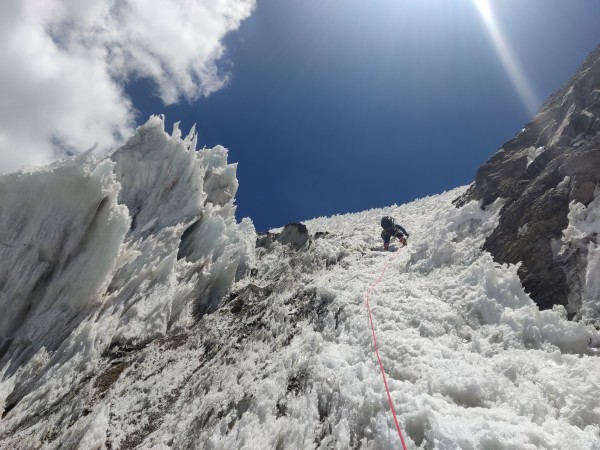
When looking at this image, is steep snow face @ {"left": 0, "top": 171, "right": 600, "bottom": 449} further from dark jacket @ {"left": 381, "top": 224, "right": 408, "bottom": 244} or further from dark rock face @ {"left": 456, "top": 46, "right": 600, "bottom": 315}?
dark jacket @ {"left": 381, "top": 224, "right": 408, "bottom": 244}

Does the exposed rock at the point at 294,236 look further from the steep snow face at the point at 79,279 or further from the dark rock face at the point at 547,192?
the dark rock face at the point at 547,192

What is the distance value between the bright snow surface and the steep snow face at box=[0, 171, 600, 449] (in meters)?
0.05

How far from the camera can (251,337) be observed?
50.1ft

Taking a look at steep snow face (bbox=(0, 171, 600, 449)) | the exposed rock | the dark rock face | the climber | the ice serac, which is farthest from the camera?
the exposed rock

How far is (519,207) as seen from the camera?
17.5m

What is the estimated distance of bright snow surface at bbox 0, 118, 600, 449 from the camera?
28.4 ft

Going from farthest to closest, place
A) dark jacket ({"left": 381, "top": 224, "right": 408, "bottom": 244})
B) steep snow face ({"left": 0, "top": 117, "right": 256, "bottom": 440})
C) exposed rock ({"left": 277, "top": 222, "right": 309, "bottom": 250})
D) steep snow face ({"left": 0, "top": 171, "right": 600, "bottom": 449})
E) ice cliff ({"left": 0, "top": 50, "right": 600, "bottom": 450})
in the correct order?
exposed rock ({"left": 277, "top": 222, "right": 309, "bottom": 250}) → dark jacket ({"left": 381, "top": 224, "right": 408, "bottom": 244}) → steep snow face ({"left": 0, "top": 117, "right": 256, "bottom": 440}) → ice cliff ({"left": 0, "top": 50, "right": 600, "bottom": 450}) → steep snow face ({"left": 0, "top": 171, "right": 600, "bottom": 449})

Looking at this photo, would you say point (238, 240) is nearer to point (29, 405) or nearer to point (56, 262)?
point (56, 262)

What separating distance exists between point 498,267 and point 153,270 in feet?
52.9

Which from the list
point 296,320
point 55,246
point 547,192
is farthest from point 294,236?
point 547,192

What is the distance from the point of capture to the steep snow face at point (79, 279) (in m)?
16.2

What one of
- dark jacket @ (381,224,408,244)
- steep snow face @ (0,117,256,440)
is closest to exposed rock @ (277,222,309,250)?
steep snow face @ (0,117,256,440)

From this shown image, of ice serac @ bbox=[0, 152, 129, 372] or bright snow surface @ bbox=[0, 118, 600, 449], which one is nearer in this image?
bright snow surface @ bbox=[0, 118, 600, 449]

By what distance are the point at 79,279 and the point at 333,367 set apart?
14.0 metres
